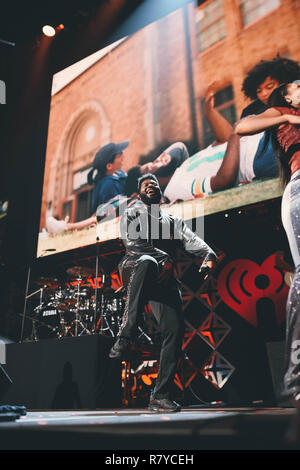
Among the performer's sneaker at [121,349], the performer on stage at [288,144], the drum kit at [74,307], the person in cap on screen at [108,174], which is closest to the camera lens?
the performer's sneaker at [121,349]

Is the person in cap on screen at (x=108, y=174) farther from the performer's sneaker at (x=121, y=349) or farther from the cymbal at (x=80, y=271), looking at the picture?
the performer's sneaker at (x=121, y=349)

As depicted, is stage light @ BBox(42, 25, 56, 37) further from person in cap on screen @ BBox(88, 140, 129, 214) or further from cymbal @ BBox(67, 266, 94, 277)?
cymbal @ BBox(67, 266, 94, 277)

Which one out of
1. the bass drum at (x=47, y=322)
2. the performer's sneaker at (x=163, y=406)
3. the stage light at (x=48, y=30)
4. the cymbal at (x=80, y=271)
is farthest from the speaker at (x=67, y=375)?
the stage light at (x=48, y=30)

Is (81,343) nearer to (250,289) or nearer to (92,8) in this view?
(250,289)

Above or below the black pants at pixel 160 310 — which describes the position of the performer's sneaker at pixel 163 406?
below

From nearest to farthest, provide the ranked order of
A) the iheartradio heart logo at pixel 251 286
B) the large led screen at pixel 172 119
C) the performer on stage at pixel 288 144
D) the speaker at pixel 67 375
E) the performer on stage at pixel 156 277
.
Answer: the performer on stage at pixel 156 277 → the performer on stage at pixel 288 144 → the speaker at pixel 67 375 → the iheartradio heart logo at pixel 251 286 → the large led screen at pixel 172 119

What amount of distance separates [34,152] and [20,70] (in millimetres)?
2058

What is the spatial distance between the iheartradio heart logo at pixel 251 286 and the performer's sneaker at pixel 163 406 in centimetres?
207

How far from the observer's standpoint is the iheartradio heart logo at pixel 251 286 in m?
4.08

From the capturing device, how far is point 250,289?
4289mm

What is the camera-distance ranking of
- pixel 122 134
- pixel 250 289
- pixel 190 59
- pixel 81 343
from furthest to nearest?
pixel 122 134
pixel 190 59
pixel 250 289
pixel 81 343

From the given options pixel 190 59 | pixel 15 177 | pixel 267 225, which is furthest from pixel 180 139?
pixel 15 177

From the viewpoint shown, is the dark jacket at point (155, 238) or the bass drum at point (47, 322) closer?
the dark jacket at point (155, 238)

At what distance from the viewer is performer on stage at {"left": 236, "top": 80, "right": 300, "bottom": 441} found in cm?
319
